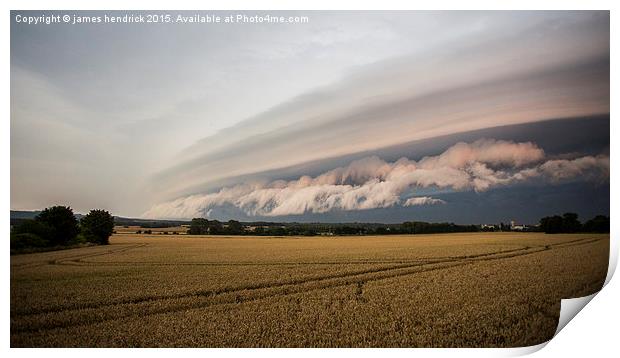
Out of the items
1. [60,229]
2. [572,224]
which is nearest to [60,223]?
[60,229]

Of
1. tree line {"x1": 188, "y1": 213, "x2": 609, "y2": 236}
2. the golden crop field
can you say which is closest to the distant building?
tree line {"x1": 188, "y1": 213, "x2": 609, "y2": 236}

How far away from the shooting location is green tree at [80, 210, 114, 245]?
9258mm

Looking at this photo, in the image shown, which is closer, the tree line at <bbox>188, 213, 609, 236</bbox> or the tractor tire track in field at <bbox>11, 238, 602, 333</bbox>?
the tractor tire track in field at <bbox>11, 238, 602, 333</bbox>

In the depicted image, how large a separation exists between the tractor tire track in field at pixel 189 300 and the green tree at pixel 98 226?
4.22 ft

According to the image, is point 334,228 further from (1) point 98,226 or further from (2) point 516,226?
(1) point 98,226

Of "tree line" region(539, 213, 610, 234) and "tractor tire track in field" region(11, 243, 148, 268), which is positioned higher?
"tree line" region(539, 213, 610, 234)

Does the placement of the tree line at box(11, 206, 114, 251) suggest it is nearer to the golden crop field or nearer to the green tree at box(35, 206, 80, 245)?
the green tree at box(35, 206, 80, 245)

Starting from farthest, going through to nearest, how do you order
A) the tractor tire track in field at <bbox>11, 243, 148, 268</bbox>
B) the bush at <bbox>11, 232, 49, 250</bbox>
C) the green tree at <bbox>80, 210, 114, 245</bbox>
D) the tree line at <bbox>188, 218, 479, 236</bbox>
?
the tree line at <bbox>188, 218, 479, 236</bbox> → the green tree at <bbox>80, 210, 114, 245</bbox> → the tractor tire track in field at <bbox>11, 243, 148, 268</bbox> → the bush at <bbox>11, 232, 49, 250</bbox>

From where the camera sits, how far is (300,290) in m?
9.27

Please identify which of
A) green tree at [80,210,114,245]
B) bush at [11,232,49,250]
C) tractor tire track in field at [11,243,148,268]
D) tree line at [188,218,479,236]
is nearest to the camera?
bush at [11,232,49,250]

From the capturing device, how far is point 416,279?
992 centimetres

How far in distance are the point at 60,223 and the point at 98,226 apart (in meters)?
0.63
